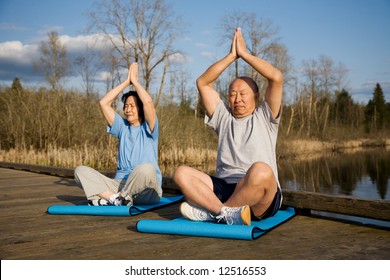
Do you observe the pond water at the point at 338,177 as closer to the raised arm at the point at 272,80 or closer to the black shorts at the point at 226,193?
the black shorts at the point at 226,193

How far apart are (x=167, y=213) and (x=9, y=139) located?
10168 millimetres

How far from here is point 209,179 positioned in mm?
2930

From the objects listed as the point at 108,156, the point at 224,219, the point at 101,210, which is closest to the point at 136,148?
the point at 101,210

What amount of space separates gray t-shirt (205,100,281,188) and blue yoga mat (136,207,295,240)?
37 cm

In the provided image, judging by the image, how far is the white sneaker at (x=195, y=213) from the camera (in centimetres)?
285

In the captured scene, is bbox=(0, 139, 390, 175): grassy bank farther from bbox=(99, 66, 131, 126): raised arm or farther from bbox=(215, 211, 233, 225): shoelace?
bbox=(215, 211, 233, 225): shoelace

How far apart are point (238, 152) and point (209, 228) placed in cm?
64

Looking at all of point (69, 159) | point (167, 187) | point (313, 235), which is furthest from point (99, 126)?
point (313, 235)

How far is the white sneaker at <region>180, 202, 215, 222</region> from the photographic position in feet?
9.35

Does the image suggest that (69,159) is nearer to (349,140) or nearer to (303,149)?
(303,149)

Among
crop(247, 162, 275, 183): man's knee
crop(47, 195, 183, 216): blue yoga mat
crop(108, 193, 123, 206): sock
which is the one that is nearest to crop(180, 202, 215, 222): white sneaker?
crop(247, 162, 275, 183): man's knee

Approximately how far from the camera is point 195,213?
288 cm

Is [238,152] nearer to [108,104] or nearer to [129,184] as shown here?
[129,184]

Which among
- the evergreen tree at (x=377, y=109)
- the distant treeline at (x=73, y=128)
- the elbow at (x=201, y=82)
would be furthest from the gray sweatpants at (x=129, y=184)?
the evergreen tree at (x=377, y=109)
